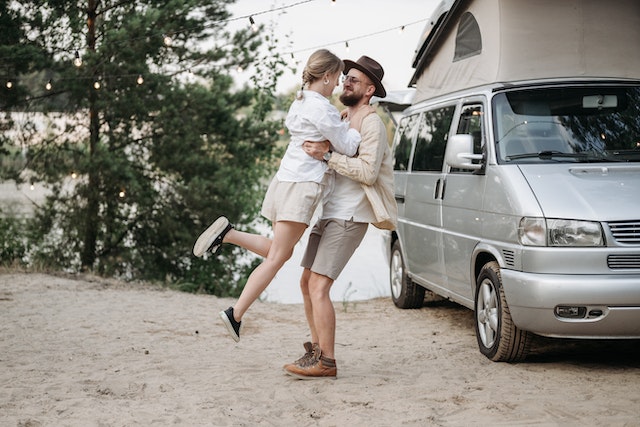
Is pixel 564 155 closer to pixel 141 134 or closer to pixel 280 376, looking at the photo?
pixel 280 376

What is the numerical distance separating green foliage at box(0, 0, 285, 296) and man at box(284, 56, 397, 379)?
9951mm

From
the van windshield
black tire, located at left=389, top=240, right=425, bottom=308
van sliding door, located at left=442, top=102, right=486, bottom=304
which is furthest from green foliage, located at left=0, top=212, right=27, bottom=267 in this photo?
the van windshield

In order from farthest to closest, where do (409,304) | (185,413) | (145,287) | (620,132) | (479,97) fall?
(145,287) → (409,304) → (479,97) → (620,132) → (185,413)

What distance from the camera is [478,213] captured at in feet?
21.2

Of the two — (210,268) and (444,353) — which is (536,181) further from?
(210,268)

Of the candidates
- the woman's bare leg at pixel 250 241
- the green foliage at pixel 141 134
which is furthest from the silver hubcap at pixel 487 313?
the green foliage at pixel 141 134

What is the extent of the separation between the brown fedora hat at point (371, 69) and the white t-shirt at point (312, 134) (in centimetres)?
46

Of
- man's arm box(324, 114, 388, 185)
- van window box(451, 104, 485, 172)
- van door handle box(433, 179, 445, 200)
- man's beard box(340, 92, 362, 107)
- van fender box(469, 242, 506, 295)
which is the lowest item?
van fender box(469, 242, 506, 295)

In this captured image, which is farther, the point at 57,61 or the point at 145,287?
the point at 57,61

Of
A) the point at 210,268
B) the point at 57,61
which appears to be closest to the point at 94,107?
the point at 57,61

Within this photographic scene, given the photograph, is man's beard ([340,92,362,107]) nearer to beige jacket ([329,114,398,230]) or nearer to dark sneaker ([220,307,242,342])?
beige jacket ([329,114,398,230])

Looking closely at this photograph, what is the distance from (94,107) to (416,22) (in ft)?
22.3

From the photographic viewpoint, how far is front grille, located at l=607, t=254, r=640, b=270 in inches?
215

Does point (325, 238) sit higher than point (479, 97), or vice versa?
point (479, 97)
